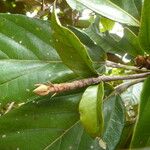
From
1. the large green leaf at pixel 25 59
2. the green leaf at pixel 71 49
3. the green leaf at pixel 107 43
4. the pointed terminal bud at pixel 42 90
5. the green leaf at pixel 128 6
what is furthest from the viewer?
the green leaf at pixel 107 43

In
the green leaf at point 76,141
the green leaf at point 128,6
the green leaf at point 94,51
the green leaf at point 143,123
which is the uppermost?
the green leaf at point 128,6

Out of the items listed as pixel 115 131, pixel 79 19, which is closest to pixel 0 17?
pixel 115 131

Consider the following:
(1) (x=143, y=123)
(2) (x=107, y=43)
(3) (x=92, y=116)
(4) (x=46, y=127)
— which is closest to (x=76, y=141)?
(4) (x=46, y=127)

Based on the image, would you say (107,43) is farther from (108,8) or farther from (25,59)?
(25,59)

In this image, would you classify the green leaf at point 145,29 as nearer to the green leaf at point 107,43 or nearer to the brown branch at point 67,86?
the brown branch at point 67,86

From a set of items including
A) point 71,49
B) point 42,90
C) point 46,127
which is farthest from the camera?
point 46,127

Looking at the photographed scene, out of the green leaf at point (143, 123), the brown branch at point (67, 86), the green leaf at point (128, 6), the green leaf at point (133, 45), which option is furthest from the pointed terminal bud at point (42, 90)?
the green leaf at point (128, 6)
